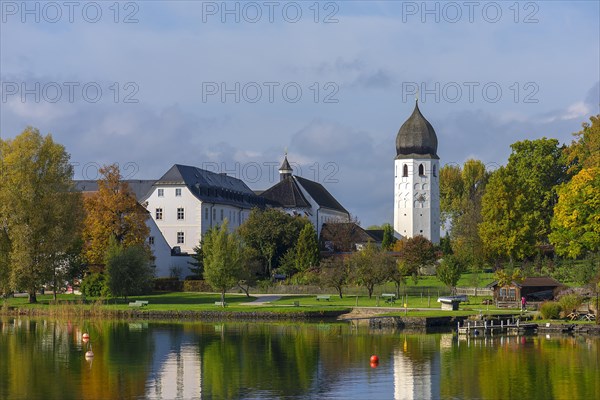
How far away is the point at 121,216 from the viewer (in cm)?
9462

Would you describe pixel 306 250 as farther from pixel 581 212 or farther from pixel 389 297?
pixel 581 212

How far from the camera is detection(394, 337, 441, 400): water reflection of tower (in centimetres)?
4150

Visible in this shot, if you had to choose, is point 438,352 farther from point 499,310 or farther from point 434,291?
point 434,291

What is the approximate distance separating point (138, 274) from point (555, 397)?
4962cm

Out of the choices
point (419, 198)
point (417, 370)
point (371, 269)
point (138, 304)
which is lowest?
point (417, 370)

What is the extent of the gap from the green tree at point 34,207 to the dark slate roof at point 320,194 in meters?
66.9

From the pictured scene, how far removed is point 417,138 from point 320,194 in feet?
69.0

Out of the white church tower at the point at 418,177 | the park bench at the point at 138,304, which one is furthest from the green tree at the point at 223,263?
the white church tower at the point at 418,177

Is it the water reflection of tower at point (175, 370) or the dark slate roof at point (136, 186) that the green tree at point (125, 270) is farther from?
the dark slate roof at point (136, 186)

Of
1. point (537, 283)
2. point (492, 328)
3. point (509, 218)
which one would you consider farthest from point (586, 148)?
point (492, 328)

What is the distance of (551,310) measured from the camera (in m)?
69.9

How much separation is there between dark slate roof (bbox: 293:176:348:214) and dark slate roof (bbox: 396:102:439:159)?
15.0 meters

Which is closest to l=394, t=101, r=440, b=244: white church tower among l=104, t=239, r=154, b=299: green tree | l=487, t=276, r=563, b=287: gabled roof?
l=487, t=276, r=563, b=287: gabled roof

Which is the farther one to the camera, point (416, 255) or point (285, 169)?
point (285, 169)
